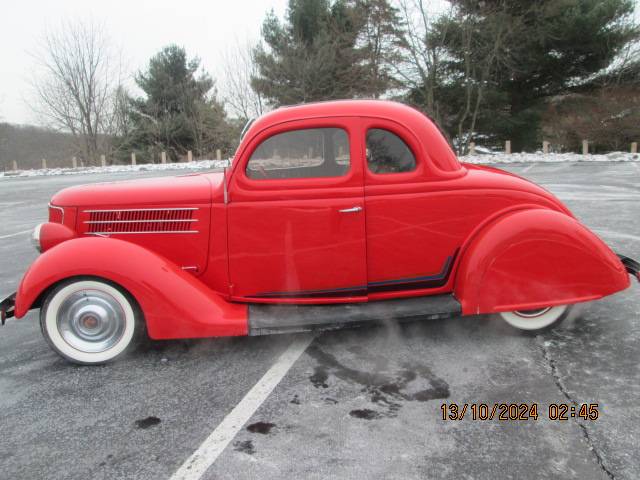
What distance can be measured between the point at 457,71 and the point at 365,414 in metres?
27.2

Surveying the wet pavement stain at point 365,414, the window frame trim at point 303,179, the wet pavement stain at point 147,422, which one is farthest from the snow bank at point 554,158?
the wet pavement stain at point 147,422

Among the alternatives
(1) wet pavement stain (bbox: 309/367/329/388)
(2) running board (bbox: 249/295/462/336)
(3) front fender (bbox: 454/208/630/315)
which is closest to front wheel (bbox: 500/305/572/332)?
(3) front fender (bbox: 454/208/630/315)

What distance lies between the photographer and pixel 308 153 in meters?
3.46

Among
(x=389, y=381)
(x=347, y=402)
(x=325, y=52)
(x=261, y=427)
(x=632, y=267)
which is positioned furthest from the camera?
(x=325, y=52)

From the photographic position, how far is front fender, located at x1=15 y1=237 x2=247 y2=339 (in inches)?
123

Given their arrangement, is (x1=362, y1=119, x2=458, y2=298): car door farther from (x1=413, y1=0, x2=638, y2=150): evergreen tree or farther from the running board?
(x1=413, y1=0, x2=638, y2=150): evergreen tree

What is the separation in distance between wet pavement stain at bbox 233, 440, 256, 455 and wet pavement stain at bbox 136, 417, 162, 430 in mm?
520

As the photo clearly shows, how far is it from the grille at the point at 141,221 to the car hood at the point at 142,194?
6cm

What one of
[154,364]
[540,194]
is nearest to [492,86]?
[540,194]

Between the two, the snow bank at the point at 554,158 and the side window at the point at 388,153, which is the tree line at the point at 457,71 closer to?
the snow bank at the point at 554,158

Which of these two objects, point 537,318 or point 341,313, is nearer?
point 341,313

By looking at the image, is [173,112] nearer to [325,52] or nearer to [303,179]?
[325,52]

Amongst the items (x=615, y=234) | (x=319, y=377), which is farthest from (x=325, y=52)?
(x=319, y=377)

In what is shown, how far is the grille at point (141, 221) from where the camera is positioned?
11.1 feet
